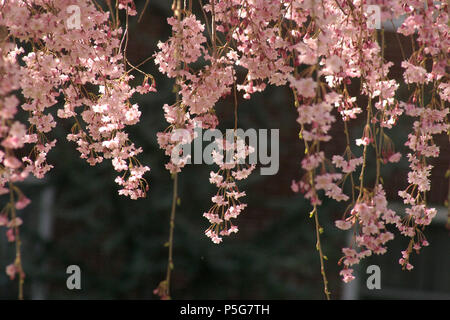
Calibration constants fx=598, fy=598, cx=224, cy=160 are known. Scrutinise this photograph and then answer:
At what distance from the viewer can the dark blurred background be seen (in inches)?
166

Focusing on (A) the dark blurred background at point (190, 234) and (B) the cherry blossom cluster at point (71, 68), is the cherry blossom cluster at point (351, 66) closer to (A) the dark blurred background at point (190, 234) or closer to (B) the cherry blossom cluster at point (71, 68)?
(B) the cherry blossom cluster at point (71, 68)

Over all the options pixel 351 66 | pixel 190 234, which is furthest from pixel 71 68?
pixel 190 234

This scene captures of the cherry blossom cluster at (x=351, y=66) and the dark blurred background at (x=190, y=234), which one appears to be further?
the dark blurred background at (x=190, y=234)

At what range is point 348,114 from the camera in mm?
1620

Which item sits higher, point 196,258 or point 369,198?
point 369,198

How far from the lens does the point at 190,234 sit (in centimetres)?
418

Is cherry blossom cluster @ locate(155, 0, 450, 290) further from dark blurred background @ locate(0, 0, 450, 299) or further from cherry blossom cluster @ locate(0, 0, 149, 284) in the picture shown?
dark blurred background @ locate(0, 0, 450, 299)

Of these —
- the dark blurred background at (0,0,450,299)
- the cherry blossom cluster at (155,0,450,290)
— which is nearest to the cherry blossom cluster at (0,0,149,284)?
the cherry blossom cluster at (155,0,450,290)

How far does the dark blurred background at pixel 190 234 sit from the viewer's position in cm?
421

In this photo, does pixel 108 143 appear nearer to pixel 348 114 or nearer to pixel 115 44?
pixel 115 44

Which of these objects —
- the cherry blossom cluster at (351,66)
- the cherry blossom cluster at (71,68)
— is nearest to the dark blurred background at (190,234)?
the cherry blossom cluster at (71,68)
